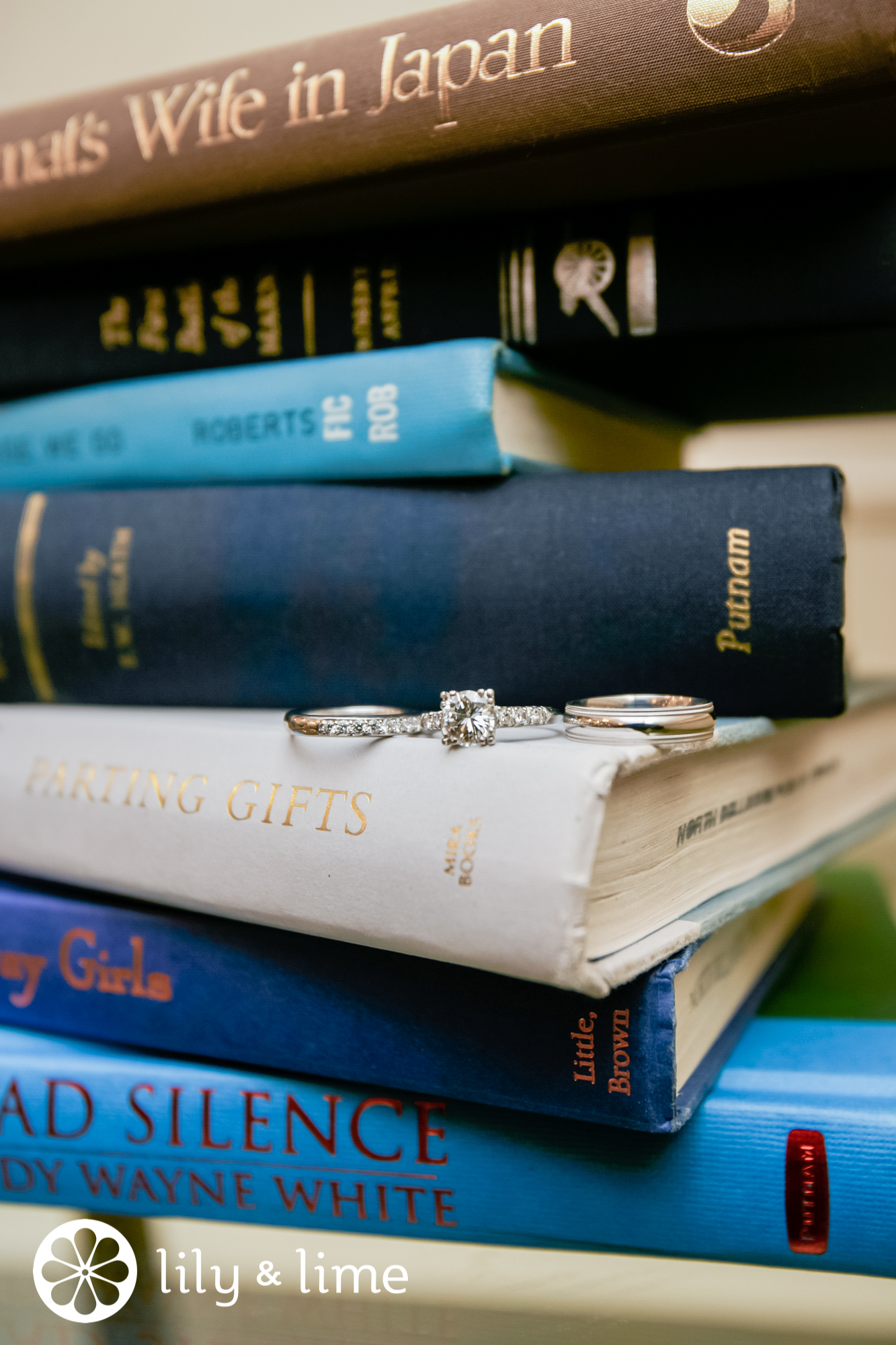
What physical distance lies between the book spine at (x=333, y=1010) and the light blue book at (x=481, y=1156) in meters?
0.01

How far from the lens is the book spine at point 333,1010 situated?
1.09 feet

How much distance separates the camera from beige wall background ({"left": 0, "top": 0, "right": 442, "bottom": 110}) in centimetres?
77

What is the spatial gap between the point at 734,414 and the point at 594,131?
30cm

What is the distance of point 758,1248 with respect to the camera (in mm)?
352

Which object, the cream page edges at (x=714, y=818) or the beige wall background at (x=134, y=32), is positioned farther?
the beige wall background at (x=134, y=32)

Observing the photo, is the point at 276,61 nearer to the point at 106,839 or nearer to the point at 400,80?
the point at 400,80

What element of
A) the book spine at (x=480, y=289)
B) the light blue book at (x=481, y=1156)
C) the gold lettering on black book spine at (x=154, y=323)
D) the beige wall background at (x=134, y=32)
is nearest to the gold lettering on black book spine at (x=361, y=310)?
the book spine at (x=480, y=289)

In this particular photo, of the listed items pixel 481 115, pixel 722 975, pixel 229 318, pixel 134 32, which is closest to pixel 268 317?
pixel 229 318

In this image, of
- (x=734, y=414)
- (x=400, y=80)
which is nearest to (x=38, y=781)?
(x=400, y=80)

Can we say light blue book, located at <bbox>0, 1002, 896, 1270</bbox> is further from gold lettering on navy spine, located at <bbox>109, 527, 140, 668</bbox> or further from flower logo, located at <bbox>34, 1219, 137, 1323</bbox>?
gold lettering on navy spine, located at <bbox>109, 527, 140, 668</bbox>

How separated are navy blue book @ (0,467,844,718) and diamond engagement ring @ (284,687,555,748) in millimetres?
56

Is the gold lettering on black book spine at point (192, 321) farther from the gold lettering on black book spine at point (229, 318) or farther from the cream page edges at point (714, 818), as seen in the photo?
the cream page edges at point (714, 818)

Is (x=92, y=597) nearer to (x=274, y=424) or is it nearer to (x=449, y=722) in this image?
(x=274, y=424)

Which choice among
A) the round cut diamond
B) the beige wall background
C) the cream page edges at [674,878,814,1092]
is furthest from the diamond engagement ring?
the beige wall background
